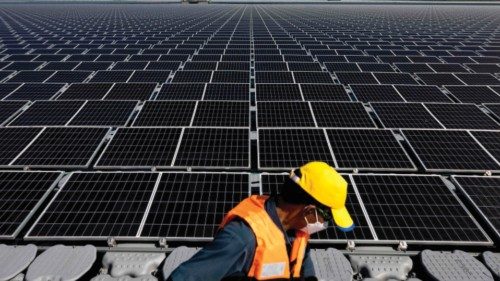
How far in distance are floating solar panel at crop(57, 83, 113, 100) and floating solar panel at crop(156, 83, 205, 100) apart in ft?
7.86

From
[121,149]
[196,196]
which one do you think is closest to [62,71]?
[121,149]

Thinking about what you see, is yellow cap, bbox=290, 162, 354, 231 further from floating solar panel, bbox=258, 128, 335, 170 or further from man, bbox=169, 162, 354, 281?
floating solar panel, bbox=258, 128, 335, 170

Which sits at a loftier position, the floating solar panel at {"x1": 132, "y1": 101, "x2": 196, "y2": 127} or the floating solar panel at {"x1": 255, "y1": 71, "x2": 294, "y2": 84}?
the floating solar panel at {"x1": 132, "y1": 101, "x2": 196, "y2": 127}

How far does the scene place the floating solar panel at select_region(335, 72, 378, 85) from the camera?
13641 mm

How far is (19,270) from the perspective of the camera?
14.9ft

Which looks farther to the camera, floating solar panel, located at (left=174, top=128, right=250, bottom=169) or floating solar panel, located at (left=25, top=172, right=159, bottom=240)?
floating solar panel, located at (left=174, top=128, right=250, bottom=169)

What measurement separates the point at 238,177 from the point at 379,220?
2.95 m

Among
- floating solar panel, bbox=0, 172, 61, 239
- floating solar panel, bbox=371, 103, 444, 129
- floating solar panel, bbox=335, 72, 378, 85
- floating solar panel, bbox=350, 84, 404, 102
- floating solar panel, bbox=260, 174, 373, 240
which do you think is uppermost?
floating solar panel, bbox=0, 172, 61, 239

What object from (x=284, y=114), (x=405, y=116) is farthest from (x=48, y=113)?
(x=405, y=116)

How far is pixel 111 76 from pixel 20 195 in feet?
31.6

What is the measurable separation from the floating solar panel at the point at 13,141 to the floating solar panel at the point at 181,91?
13.8ft

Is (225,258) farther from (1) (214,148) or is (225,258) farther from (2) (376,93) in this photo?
(2) (376,93)

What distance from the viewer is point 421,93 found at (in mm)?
12047

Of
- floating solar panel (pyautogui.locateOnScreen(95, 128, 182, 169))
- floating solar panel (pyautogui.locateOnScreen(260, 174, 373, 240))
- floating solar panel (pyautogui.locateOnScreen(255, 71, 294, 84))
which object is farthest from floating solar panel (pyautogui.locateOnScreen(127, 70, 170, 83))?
floating solar panel (pyautogui.locateOnScreen(260, 174, 373, 240))
